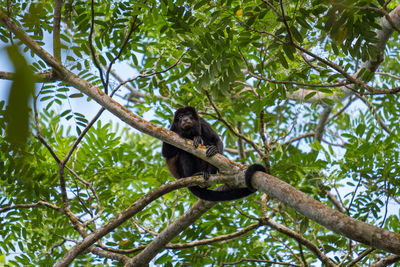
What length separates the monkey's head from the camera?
5266 millimetres

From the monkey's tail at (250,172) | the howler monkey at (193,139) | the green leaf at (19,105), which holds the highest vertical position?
the howler monkey at (193,139)

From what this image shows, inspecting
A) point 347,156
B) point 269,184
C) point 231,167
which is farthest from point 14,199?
point 347,156

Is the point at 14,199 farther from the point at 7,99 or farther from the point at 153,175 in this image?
the point at 7,99

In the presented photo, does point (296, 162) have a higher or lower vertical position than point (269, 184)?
higher

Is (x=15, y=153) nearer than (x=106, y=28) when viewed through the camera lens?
Yes

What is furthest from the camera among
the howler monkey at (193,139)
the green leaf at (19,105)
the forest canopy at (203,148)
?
the howler monkey at (193,139)

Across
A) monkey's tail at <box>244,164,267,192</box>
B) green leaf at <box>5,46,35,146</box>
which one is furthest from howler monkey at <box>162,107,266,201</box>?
green leaf at <box>5,46,35,146</box>

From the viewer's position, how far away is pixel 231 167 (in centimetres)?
349

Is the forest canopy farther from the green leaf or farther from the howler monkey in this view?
the green leaf

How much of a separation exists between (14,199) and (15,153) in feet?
14.8

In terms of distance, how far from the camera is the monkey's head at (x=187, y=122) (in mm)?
5266

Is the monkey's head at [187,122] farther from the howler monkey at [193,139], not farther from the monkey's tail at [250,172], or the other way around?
the monkey's tail at [250,172]

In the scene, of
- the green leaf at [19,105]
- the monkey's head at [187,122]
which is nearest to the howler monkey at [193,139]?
the monkey's head at [187,122]

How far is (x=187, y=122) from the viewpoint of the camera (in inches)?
206
